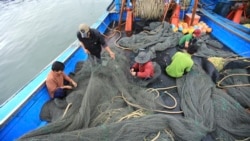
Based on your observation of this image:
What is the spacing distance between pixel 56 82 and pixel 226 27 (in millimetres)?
5454

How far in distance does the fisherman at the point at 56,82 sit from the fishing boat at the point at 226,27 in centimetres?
478

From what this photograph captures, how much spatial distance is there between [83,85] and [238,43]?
4.66 meters

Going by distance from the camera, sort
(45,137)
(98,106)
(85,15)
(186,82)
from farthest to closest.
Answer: (85,15), (186,82), (98,106), (45,137)

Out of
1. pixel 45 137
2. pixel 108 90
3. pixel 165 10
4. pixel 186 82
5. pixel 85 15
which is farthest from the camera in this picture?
pixel 85 15

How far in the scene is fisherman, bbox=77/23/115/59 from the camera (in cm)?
387

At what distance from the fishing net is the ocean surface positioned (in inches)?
168

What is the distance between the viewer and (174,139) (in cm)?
253

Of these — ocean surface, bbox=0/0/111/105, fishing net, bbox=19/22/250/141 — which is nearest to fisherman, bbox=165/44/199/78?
fishing net, bbox=19/22/250/141

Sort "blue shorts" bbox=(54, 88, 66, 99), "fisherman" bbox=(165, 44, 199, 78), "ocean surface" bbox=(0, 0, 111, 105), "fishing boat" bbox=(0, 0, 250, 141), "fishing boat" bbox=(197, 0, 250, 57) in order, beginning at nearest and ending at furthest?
"fishing boat" bbox=(0, 0, 250, 141) → "blue shorts" bbox=(54, 88, 66, 99) → "fisherman" bbox=(165, 44, 199, 78) → "fishing boat" bbox=(197, 0, 250, 57) → "ocean surface" bbox=(0, 0, 111, 105)

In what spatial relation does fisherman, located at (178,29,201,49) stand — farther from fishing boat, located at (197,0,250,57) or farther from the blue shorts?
the blue shorts

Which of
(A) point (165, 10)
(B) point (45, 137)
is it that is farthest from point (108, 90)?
(A) point (165, 10)

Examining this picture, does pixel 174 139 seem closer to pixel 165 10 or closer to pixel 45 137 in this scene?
pixel 45 137

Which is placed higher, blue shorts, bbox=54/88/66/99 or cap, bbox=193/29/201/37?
cap, bbox=193/29/201/37

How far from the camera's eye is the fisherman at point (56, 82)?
3316 mm
